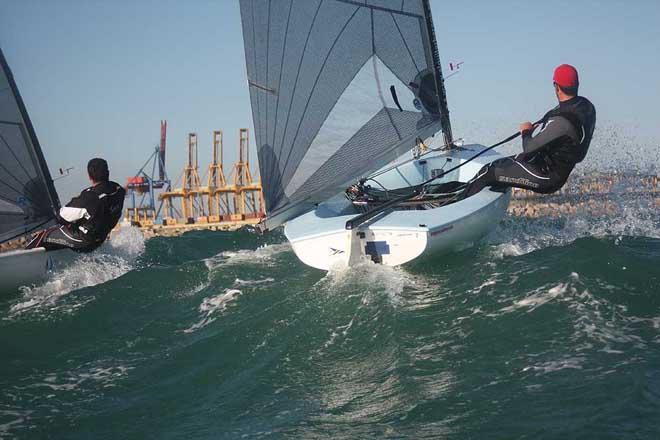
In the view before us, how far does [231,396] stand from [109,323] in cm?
257

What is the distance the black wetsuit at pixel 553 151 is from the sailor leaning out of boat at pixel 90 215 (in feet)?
14.4

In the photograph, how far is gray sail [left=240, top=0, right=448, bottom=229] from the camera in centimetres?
779

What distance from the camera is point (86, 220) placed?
300 inches

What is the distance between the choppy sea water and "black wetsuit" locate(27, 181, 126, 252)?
1.78ft

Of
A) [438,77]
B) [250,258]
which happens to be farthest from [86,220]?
[438,77]

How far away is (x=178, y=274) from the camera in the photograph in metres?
8.09

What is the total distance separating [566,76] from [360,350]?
3327 millimetres

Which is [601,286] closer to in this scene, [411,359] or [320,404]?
[411,359]

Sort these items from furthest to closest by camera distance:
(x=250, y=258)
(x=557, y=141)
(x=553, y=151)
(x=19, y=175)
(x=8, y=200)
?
(x=250, y=258) → (x=19, y=175) → (x=8, y=200) → (x=553, y=151) → (x=557, y=141)

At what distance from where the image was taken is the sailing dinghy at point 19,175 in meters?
8.66

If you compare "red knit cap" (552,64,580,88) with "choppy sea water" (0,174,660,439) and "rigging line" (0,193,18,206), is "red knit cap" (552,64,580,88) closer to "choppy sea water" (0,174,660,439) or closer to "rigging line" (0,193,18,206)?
"choppy sea water" (0,174,660,439)

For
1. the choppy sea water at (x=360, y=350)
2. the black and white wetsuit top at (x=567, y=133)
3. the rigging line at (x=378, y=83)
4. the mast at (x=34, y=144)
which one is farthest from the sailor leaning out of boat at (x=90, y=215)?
the black and white wetsuit top at (x=567, y=133)

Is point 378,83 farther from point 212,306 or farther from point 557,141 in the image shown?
point 212,306

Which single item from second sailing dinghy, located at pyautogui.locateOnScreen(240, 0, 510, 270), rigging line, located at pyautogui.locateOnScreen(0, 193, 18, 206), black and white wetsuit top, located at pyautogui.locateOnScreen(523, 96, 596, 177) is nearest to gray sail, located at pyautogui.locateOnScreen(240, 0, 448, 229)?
second sailing dinghy, located at pyautogui.locateOnScreen(240, 0, 510, 270)
